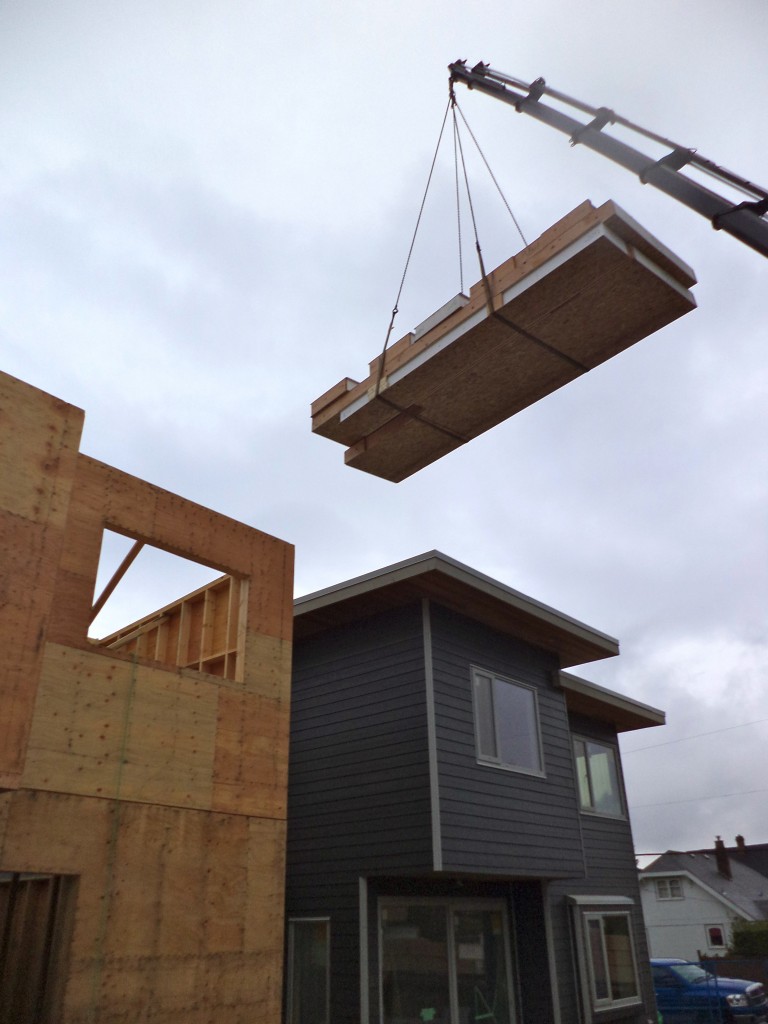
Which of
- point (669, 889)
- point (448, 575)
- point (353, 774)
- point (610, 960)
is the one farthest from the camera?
point (669, 889)

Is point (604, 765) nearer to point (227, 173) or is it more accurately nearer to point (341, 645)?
point (341, 645)

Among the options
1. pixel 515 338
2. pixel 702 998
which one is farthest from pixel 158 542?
pixel 702 998

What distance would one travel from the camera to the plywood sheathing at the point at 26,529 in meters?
6.12

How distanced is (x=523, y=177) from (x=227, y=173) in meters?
5.36

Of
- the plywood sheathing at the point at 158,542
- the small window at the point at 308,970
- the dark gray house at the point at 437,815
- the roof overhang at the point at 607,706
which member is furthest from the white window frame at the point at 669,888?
the plywood sheathing at the point at 158,542

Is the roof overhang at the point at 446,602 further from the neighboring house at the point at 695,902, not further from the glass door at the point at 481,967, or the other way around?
the neighboring house at the point at 695,902

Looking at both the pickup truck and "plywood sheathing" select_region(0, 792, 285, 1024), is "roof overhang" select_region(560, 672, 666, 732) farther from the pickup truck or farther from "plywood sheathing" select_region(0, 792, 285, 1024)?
"plywood sheathing" select_region(0, 792, 285, 1024)

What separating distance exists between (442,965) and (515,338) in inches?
378

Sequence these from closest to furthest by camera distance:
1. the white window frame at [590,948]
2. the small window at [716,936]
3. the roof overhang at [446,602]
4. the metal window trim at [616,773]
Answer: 1. the roof overhang at [446,602]
2. the white window frame at [590,948]
3. the metal window trim at [616,773]
4. the small window at [716,936]

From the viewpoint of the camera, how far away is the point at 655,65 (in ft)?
34.3

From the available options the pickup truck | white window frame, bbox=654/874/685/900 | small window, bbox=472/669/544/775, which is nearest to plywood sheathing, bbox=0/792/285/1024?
small window, bbox=472/669/544/775

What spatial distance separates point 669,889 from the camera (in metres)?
39.4

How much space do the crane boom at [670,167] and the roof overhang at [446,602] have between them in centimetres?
543

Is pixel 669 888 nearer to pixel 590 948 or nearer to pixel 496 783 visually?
pixel 590 948
